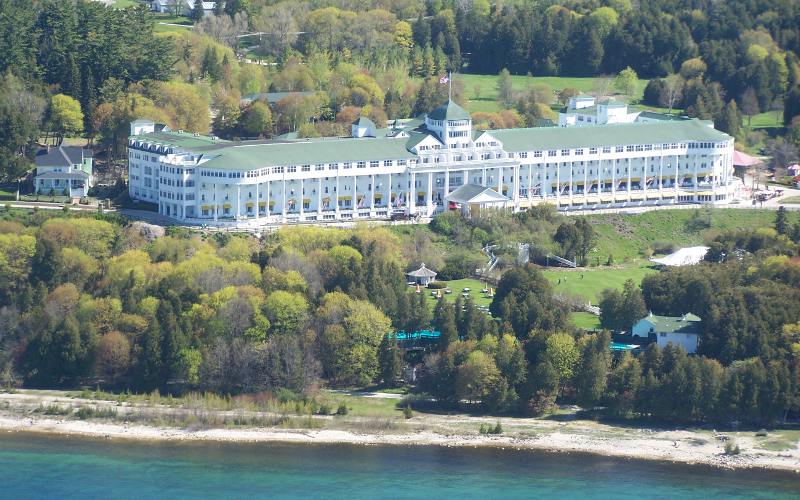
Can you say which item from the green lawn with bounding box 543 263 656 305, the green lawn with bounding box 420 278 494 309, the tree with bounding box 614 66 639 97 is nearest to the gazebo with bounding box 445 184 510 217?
the green lawn with bounding box 543 263 656 305

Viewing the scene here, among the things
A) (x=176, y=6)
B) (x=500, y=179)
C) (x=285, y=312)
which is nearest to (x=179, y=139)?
(x=500, y=179)

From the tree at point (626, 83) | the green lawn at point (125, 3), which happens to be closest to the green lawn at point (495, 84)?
the tree at point (626, 83)

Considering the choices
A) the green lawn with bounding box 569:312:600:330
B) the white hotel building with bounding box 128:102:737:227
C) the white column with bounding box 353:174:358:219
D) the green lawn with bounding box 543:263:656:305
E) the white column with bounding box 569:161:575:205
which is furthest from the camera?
the white column with bounding box 569:161:575:205

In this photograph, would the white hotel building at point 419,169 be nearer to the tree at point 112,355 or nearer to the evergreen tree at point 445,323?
the tree at point 112,355

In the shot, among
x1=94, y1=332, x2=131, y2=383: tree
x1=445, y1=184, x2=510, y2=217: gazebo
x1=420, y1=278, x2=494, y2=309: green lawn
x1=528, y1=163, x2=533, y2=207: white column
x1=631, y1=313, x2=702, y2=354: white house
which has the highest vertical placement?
x1=528, y1=163, x2=533, y2=207: white column

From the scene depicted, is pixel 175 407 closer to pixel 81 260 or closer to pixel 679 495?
pixel 81 260

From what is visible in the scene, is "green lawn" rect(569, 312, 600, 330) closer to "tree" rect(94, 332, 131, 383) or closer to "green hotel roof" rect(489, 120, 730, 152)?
"tree" rect(94, 332, 131, 383)

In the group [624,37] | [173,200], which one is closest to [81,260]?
[173,200]
